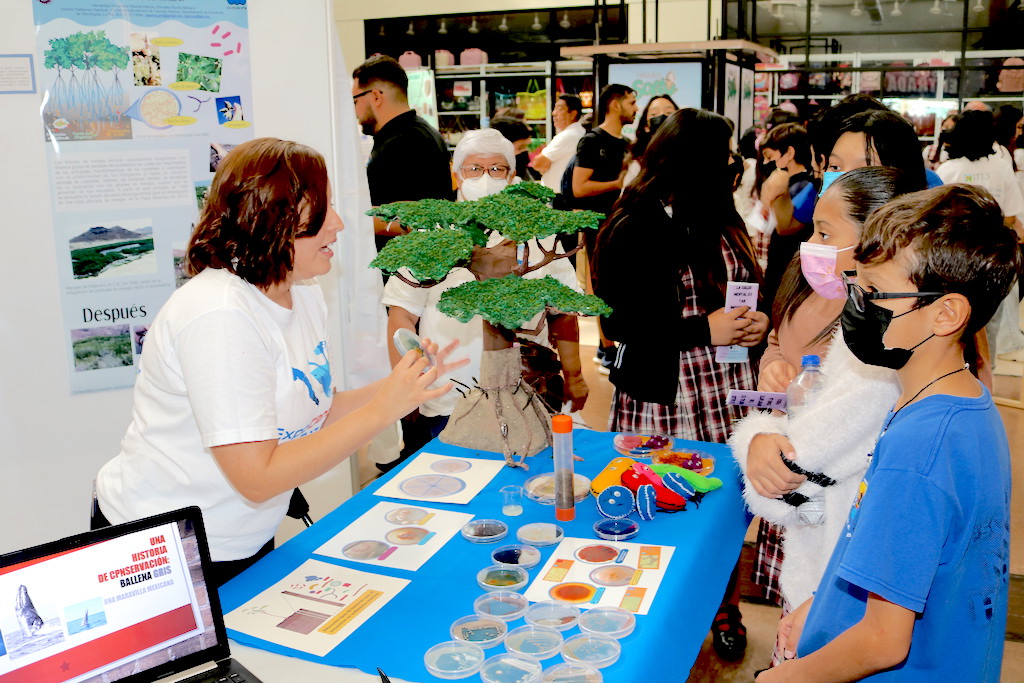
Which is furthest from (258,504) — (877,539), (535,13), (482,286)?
(535,13)

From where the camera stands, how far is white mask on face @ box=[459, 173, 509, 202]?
280 cm

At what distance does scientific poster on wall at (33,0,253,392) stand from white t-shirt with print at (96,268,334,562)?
1089 mm

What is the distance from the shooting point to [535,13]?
31.3 feet

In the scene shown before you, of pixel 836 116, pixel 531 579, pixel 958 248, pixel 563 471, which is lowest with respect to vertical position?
pixel 531 579

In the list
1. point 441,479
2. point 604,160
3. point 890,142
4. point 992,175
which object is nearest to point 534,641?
point 441,479

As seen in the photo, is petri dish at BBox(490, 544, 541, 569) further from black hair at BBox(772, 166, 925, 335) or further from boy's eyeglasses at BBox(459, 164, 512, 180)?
boy's eyeglasses at BBox(459, 164, 512, 180)

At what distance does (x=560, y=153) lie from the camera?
6668 mm

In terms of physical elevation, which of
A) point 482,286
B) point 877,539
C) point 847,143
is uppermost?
point 847,143

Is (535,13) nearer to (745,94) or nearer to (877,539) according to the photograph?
(745,94)

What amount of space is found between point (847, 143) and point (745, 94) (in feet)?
18.2

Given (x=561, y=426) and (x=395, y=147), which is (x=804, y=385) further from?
(x=395, y=147)

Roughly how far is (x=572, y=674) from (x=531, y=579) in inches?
12.5

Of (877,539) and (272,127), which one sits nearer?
(877,539)

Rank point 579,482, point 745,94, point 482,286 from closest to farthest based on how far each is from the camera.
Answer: point 482,286 → point 579,482 → point 745,94
